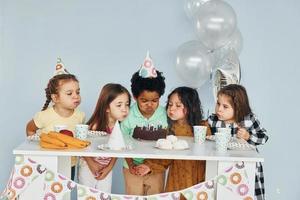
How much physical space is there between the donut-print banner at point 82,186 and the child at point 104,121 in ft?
1.31

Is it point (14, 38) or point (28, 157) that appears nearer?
point (28, 157)

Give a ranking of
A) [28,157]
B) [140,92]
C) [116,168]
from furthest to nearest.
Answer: [116,168] → [140,92] → [28,157]

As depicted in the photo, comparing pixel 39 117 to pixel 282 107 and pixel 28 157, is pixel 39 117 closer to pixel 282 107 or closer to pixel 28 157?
pixel 28 157

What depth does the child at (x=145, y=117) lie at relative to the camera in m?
1.98

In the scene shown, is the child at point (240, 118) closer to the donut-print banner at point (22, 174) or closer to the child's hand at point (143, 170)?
the child's hand at point (143, 170)

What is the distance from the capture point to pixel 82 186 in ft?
5.19

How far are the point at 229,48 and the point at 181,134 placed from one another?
2.19 ft

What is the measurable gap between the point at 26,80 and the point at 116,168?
672 millimetres

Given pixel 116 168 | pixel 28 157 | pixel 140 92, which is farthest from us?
pixel 116 168

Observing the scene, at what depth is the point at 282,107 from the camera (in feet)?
9.45

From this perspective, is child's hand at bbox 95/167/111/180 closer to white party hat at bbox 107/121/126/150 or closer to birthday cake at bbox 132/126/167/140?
birthday cake at bbox 132/126/167/140

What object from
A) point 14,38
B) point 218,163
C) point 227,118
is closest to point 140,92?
point 227,118

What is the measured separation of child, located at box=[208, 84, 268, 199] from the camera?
78.7 inches

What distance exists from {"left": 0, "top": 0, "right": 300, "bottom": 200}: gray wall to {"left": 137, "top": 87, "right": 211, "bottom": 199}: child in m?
0.78
